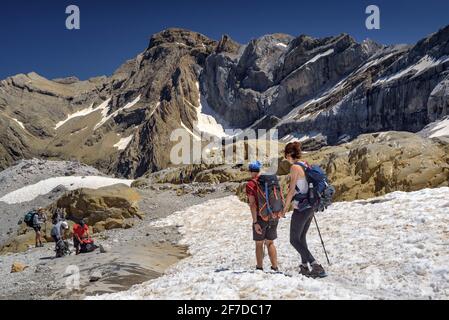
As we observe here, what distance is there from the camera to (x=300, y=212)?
10.7 metres

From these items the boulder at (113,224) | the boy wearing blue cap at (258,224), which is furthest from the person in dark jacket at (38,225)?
the boy wearing blue cap at (258,224)

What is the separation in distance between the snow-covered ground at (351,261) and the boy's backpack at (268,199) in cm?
127

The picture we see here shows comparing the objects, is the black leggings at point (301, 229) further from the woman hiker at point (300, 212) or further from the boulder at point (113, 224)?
the boulder at point (113, 224)

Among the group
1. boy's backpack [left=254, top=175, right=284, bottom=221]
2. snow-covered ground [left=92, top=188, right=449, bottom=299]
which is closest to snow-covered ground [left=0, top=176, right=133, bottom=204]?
snow-covered ground [left=92, top=188, right=449, bottom=299]

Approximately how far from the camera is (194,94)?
190250mm

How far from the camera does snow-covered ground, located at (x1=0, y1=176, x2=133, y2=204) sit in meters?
48.3

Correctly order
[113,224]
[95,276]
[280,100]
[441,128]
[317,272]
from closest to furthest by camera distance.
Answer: [317,272]
[95,276]
[113,224]
[441,128]
[280,100]

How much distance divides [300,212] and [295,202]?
0.79ft

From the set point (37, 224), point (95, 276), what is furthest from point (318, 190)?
point (37, 224)

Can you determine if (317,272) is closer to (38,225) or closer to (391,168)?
(391,168)

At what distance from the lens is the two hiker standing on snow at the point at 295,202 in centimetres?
1059

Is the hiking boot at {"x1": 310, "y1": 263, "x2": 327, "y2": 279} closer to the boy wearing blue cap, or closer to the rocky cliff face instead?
the boy wearing blue cap

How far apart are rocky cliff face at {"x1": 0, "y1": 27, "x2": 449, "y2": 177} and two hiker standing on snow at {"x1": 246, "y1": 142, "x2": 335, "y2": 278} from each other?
90684 mm
